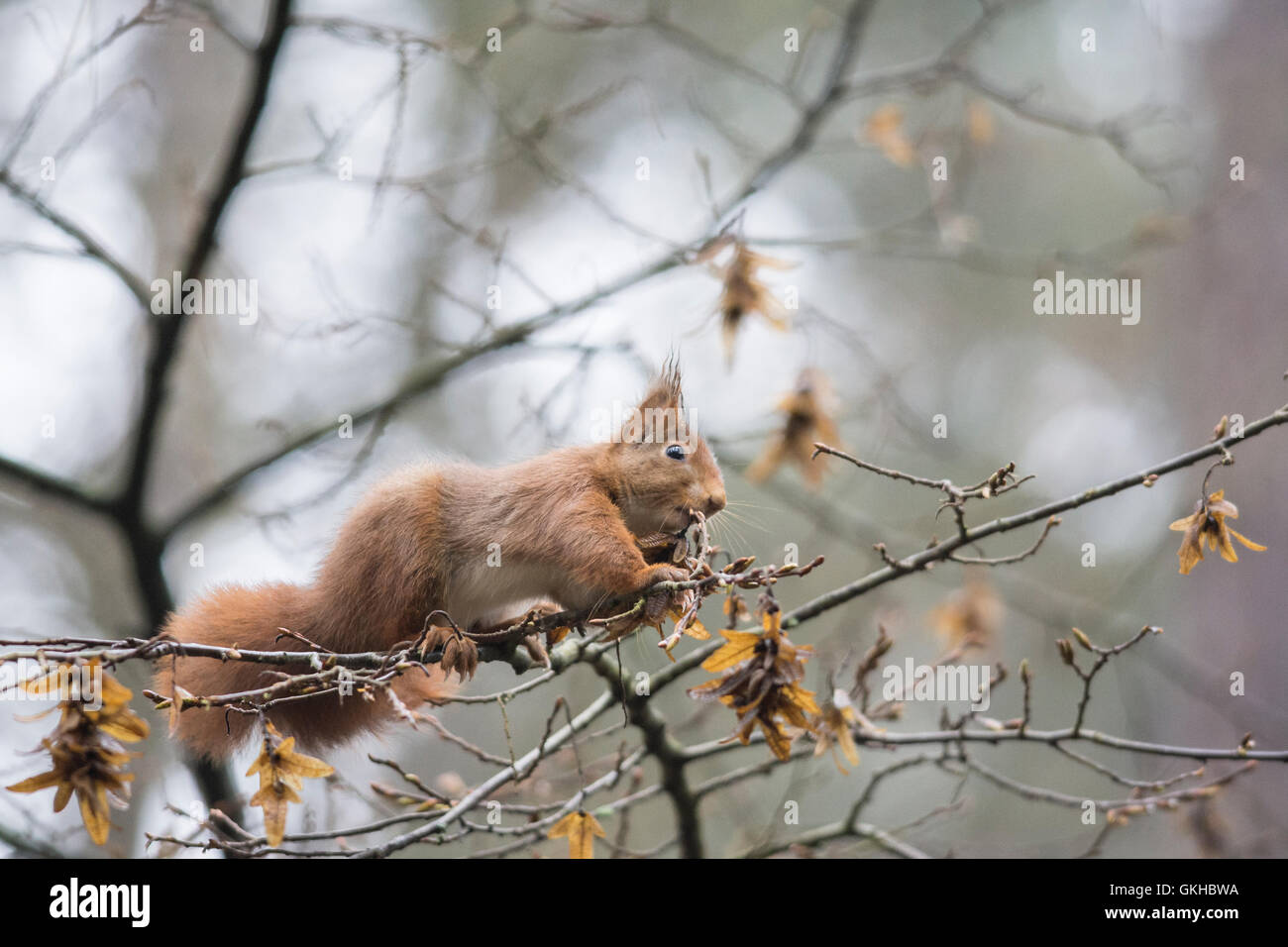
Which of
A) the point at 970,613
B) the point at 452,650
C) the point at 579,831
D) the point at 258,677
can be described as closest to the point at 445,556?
the point at 452,650

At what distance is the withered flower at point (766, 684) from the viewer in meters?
1.09

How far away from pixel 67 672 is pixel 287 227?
2080 millimetres

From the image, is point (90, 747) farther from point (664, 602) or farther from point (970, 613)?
point (970, 613)

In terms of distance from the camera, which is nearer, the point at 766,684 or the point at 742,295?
the point at 766,684

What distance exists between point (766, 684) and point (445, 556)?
2.02 ft

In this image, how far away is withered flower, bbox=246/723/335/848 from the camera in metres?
1.07

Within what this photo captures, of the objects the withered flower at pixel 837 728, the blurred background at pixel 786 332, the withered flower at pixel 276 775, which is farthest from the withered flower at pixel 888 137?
the withered flower at pixel 276 775

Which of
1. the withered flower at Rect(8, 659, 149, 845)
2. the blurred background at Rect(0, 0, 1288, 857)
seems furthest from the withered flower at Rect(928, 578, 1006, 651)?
the withered flower at Rect(8, 659, 149, 845)

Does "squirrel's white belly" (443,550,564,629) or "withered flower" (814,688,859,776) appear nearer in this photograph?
"withered flower" (814,688,859,776)

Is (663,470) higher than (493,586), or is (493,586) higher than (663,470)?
(663,470)

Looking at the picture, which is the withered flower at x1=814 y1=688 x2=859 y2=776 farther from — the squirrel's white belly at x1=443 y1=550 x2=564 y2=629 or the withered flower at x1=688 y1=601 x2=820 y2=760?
the squirrel's white belly at x1=443 y1=550 x2=564 y2=629

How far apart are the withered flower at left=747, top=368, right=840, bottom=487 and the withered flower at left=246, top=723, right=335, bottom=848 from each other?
34.9 inches

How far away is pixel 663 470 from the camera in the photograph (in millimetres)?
1560

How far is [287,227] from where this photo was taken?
286 cm
